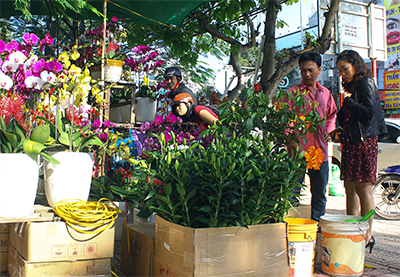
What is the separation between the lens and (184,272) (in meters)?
1.89

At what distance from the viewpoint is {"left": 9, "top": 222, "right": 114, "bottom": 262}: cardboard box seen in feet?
6.53

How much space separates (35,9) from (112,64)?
1671mm

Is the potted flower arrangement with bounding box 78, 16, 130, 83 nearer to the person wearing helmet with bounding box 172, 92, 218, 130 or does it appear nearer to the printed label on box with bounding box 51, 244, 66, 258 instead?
the person wearing helmet with bounding box 172, 92, 218, 130

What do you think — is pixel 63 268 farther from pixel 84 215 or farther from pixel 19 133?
pixel 19 133

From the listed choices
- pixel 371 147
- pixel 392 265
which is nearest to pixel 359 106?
pixel 371 147

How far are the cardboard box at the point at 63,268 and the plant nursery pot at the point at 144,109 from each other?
8.81 ft

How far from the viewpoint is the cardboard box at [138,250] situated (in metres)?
2.24

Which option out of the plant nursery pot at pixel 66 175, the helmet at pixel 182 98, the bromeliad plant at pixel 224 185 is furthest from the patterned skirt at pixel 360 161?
the plant nursery pot at pixel 66 175

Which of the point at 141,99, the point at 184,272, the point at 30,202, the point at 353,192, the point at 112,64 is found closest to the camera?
the point at 184,272

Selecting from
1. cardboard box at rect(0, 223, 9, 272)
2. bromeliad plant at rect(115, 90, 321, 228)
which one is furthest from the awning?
bromeliad plant at rect(115, 90, 321, 228)

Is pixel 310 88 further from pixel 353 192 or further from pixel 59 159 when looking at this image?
pixel 59 159

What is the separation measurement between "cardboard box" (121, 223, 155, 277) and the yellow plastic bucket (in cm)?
88

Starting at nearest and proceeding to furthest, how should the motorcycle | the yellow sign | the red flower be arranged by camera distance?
the red flower → the motorcycle → the yellow sign

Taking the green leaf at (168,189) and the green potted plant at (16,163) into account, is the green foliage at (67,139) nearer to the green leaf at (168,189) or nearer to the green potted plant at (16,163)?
the green potted plant at (16,163)
